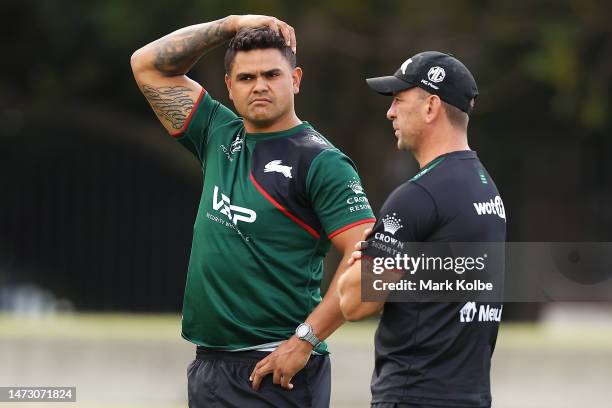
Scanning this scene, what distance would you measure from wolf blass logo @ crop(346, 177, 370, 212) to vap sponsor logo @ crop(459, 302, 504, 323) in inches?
26.0

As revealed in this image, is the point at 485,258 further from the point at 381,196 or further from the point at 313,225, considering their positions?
the point at 381,196

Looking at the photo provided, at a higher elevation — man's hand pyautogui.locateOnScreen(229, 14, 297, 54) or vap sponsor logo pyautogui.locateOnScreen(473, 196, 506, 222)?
man's hand pyautogui.locateOnScreen(229, 14, 297, 54)

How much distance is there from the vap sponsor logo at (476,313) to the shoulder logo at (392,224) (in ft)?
1.21

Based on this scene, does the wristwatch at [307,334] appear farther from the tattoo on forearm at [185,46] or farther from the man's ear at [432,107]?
the tattoo on forearm at [185,46]

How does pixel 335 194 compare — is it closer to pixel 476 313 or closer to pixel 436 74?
pixel 436 74

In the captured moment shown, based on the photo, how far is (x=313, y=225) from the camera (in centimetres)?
497

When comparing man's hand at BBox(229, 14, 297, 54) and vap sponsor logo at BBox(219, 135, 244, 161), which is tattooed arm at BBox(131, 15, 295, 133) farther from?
vap sponsor logo at BBox(219, 135, 244, 161)

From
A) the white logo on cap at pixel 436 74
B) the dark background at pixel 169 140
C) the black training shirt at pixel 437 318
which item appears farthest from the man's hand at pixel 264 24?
the dark background at pixel 169 140

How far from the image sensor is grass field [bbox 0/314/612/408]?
374 inches

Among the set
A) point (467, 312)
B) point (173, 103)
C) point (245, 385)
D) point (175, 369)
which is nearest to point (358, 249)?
point (467, 312)

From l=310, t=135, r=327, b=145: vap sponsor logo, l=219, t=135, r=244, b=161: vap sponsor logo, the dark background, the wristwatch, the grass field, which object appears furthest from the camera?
the dark background

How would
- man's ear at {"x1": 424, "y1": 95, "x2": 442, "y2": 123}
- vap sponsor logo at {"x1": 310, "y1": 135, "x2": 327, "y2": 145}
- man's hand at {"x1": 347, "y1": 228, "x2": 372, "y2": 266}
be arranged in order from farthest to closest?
vap sponsor logo at {"x1": 310, "y1": 135, "x2": 327, "y2": 145} → man's ear at {"x1": 424, "y1": 95, "x2": 442, "y2": 123} → man's hand at {"x1": 347, "y1": 228, "x2": 372, "y2": 266}

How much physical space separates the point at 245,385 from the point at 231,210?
0.68 m

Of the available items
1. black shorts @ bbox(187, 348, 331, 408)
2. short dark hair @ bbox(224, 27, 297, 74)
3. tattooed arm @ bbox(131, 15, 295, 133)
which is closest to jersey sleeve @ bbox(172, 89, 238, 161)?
tattooed arm @ bbox(131, 15, 295, 133)
